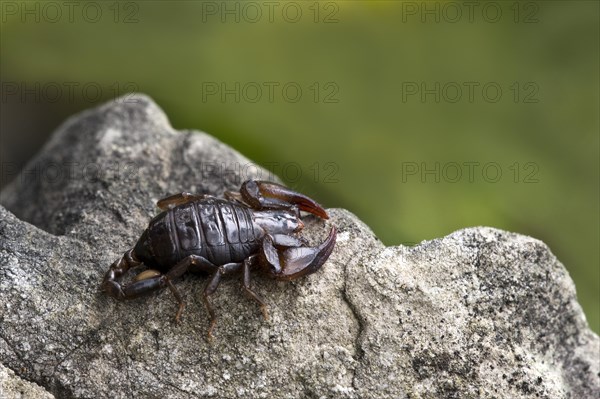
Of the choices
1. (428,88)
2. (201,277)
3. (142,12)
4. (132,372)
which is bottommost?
(132,372)

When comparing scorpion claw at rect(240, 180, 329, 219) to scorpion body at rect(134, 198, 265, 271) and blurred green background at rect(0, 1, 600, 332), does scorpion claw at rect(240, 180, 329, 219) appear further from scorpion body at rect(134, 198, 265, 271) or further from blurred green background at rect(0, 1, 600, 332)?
blurred green background at rect(0, 1, 600, 332)

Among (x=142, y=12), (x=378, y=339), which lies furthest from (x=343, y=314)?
(x=142, y=12)

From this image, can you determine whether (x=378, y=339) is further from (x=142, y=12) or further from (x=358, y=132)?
(x=142, y=12)

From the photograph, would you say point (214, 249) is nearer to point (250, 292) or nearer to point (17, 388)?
point (250, 292)

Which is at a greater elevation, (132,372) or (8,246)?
(8,246)

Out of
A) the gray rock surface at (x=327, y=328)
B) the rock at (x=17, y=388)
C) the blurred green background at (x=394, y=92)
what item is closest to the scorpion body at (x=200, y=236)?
the gray rock surface at (x=327, y=328)

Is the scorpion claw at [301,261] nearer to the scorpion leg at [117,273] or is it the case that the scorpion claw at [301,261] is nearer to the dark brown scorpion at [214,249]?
the dark brown scorpion at [214,249]

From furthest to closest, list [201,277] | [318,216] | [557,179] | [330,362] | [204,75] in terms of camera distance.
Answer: [204,75] → [557,179] → [318,216] → [201,277] → [330,362]
